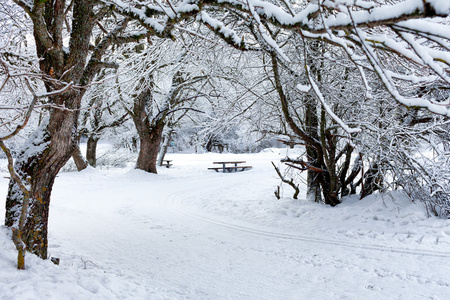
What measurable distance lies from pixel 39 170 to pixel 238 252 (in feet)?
9.72

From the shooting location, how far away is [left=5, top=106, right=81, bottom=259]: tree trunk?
334cm

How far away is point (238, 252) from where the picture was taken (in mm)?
4660

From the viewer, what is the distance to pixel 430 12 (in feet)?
4.51

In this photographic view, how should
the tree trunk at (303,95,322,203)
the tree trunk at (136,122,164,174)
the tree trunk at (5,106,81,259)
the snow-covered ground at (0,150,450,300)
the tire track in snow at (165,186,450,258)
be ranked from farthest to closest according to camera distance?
the tree trunk at (136,122,164,174)
the tree trunk at (303,95,322,203)
the tire track in snow at (165,186,450,258)
the tree trunk at (5,106,81,259)
the snow-covered ground at (0,150,450,300)

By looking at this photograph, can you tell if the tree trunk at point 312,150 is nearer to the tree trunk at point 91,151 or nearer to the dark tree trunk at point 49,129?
the dark tree trunk at point 49,129

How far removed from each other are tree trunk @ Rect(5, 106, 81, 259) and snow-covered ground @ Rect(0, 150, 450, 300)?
253 mm

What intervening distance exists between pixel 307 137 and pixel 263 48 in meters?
2.21

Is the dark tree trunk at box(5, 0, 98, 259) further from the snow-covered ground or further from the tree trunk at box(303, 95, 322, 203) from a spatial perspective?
the tree trunk at box(303, 95, 322, 203)

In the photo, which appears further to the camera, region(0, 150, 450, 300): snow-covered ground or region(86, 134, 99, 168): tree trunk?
region(86, 134, 99, 168): tree trunk

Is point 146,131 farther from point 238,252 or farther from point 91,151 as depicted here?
point 238,252

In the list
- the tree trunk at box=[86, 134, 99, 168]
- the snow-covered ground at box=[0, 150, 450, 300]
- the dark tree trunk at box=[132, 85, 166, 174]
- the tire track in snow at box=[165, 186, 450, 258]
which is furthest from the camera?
the tree trunk at box=[86, 134, 99, 168]

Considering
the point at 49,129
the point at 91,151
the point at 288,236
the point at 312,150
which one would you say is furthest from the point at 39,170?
the point at 91,151

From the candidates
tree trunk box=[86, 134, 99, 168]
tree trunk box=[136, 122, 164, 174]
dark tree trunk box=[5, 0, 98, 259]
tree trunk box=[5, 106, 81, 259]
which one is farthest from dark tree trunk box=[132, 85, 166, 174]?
tree trunk box=[5, 106, 81, 259]

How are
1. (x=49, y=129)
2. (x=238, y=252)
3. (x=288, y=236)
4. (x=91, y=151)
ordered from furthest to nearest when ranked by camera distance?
1. (x=91, y=151)
2. (x=288, y=236)
3. (x=238, y=252)
4. (x=49, y=129)
